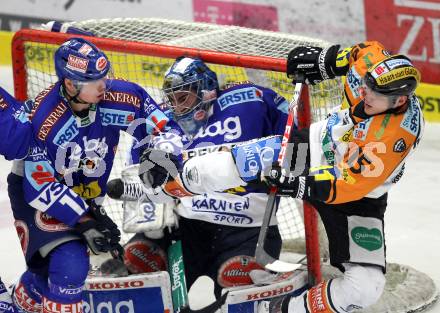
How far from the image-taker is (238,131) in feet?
13.5

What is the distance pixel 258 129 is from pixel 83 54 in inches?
31.9

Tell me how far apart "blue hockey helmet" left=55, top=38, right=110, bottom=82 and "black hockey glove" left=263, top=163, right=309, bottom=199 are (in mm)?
729

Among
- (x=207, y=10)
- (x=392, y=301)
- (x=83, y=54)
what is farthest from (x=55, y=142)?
(x=207, y=10)

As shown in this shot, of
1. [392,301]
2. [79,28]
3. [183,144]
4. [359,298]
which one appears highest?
[79,28]

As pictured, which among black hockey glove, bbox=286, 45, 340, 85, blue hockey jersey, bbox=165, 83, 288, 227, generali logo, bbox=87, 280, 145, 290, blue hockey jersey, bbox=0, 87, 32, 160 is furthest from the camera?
blue hockey jersey, bbox=165, 83, 288, 227

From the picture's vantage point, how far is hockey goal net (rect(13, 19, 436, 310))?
4180 mm

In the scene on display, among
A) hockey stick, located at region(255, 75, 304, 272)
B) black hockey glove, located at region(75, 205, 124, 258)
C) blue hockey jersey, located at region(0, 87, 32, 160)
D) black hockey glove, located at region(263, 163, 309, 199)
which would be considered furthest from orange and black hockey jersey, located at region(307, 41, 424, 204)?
blue hockey jersey, located at region(0, 87, 32, 160)

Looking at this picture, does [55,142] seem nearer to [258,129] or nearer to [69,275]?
[69,275]

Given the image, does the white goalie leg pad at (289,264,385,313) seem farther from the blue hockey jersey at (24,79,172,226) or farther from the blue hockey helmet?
the blue hockey helmet

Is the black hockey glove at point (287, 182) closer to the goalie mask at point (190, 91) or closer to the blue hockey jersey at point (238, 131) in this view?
the blue hockey jersey at point (238, 131)

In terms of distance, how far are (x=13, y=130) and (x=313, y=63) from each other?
1144 millimetres

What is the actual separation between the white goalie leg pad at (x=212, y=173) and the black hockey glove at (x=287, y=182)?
13 cm

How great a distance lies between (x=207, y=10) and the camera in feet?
23.6

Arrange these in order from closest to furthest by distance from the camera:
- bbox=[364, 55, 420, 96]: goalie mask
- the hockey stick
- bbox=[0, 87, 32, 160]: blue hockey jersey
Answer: bbox=[364, 55, 420, 96]: goalie mask → bbox=[0, 87, 32, 160]: blue hockey jersey → the hockey stick
